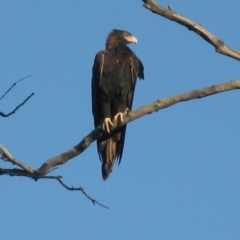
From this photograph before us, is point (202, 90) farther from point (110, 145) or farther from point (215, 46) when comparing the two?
point (110, 145)

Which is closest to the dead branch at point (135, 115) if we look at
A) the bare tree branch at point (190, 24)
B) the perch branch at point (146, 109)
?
the perch branch at point (146, 109)

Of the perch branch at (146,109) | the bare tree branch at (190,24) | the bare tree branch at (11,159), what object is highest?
the bare tree branch at (190,24)

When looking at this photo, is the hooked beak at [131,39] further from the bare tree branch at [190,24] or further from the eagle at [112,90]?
the bare tree branch at [190,24]

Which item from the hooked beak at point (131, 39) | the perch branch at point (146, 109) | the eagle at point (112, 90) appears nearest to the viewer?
the perch branch at point (146, 109)

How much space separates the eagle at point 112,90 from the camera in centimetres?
707

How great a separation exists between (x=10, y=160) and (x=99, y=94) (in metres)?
2.58

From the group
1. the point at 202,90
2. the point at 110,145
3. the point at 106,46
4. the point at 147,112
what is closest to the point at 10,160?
the point at 147,112

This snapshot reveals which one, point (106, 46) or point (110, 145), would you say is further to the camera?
point (106, 46)

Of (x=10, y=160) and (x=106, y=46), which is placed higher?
(x=106, y=46)

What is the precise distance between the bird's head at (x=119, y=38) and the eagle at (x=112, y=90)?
478 mm

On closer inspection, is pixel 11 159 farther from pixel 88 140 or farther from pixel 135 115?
pixel 135 115

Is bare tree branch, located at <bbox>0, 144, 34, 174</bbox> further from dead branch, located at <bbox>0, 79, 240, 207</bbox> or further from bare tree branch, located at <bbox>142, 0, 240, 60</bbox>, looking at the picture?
bare tree branch, located at <bbox>142, 0, 240, 60</bbox>

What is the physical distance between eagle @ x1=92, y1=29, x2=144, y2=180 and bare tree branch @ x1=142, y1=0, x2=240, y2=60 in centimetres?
239

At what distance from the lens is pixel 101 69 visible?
7.29 meters
